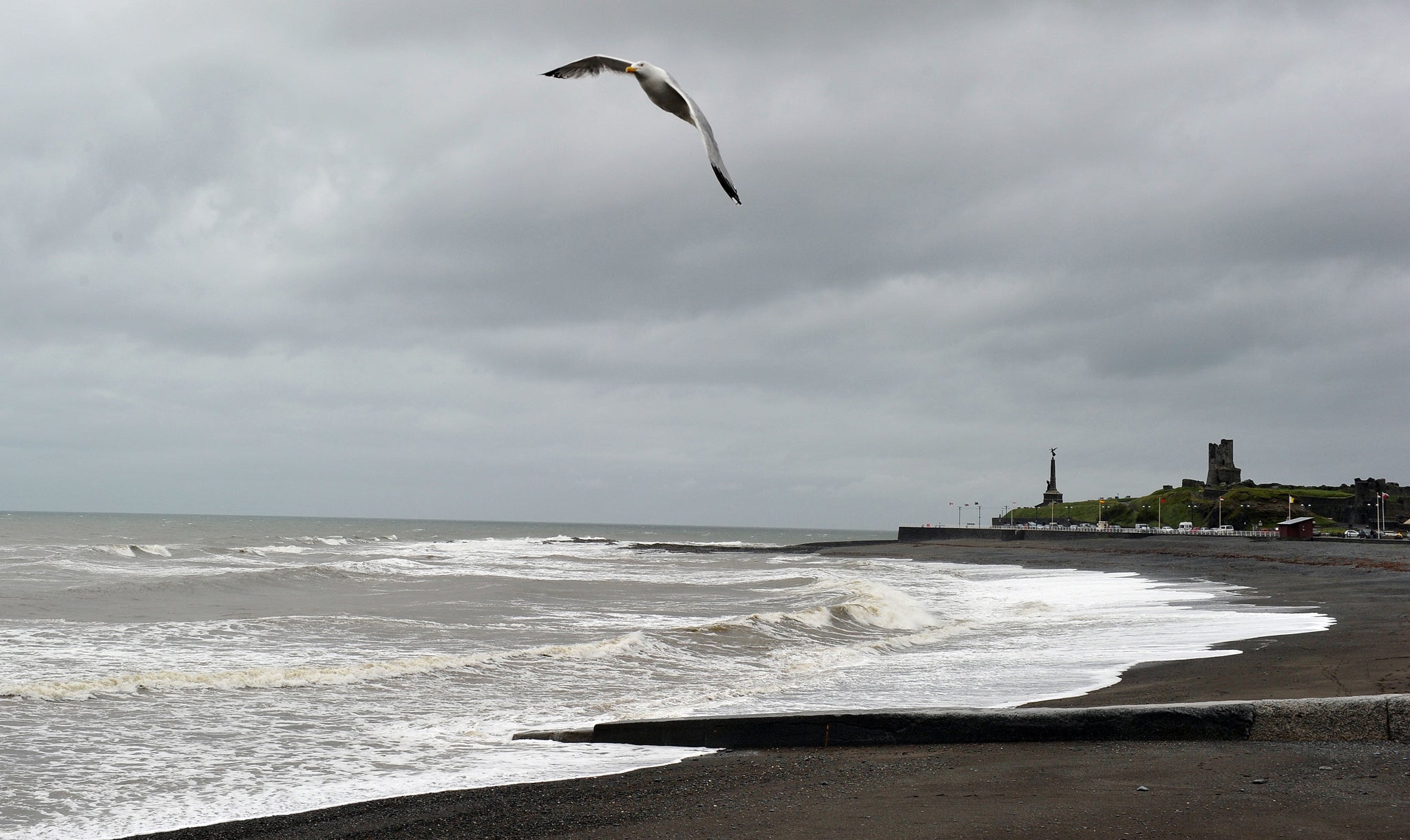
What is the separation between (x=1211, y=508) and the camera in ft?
309

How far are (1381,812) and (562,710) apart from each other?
20.8 feet

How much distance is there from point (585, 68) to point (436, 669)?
713 centimetres

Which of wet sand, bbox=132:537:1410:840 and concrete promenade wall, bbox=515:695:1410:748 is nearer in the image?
wet sand, bbox=132:537:1410:840

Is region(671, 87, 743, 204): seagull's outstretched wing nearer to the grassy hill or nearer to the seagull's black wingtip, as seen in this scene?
the seagull's black wingtip

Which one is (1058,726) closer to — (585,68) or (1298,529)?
(585,68)

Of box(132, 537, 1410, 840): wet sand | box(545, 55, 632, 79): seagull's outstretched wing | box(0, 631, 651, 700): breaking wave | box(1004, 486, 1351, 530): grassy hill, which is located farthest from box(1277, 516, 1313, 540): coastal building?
box(545, 55, 632, 79): seagull's outstretched wing

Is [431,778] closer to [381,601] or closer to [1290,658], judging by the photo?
[1290,658]

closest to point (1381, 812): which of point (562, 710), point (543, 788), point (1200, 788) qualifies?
point (1200, 788)

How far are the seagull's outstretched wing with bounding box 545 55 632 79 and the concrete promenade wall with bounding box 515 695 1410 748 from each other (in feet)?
14.5

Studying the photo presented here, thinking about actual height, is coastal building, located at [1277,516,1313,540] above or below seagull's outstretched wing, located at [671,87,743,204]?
below

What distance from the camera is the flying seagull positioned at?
17.3 ft

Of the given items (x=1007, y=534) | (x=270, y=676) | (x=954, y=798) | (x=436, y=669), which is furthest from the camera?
(x=1007, y=534)

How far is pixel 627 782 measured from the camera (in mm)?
5805

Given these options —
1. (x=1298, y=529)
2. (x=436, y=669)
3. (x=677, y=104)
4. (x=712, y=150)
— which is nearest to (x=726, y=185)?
(x=712, y=150)
